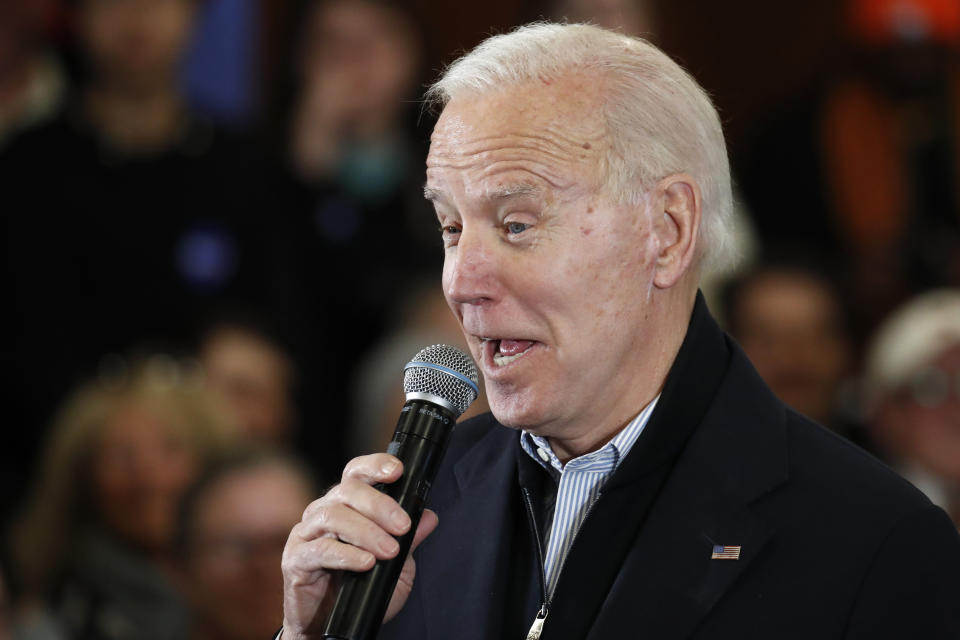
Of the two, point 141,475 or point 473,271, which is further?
point 141,475

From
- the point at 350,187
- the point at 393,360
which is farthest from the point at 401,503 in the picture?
the point at 350,187

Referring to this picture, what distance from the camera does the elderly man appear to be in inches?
68.0

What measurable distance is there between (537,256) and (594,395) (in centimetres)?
22

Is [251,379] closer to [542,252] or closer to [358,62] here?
[358,62]

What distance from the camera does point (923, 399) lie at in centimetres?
434

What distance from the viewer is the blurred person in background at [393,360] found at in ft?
13.8

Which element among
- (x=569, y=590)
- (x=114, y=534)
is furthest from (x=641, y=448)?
(x=114, y=534)

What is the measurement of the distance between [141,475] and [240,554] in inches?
19.2

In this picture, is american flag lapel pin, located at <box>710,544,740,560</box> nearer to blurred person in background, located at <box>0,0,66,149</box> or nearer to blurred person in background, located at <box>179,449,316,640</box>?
blurred person in background, located at <box>179,449,316,640</box>

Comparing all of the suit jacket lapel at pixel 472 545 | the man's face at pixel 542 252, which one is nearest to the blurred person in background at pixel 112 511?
the suit jacket lapel at pixel 472 545

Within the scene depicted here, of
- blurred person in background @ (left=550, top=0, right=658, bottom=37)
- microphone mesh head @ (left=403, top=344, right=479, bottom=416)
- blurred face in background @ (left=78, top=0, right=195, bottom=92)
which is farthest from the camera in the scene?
blurred person in background @ (left=550, top=0, right=658, bottom=37)

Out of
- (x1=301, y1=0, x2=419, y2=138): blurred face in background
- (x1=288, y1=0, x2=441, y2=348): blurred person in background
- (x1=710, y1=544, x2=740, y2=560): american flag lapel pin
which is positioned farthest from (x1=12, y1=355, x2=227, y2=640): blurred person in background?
(x1=710, y1=544, x2=740, y2=560): american flag lapel pin

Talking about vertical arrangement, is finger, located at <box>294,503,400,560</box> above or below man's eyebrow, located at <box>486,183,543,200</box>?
below

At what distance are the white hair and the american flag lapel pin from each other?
464mm
